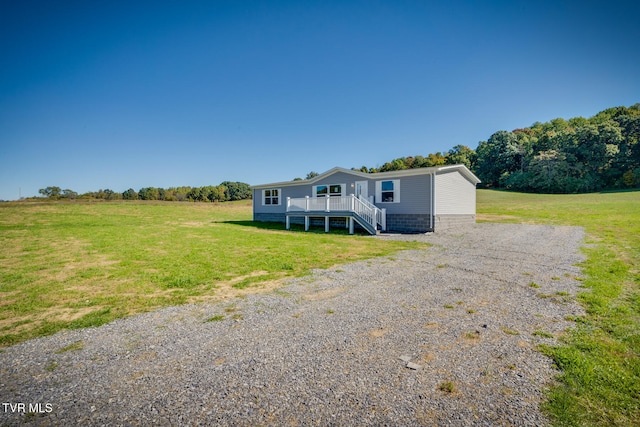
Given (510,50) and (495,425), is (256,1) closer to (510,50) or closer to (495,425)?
(510,50)

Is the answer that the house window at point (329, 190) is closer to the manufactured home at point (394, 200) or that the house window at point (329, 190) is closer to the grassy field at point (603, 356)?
the manufactured home at point (394, 200)

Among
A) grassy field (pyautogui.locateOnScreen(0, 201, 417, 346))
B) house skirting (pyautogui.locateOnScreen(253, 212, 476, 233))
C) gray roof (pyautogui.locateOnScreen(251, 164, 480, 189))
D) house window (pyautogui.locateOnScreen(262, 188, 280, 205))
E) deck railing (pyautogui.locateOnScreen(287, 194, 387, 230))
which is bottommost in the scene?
grassy field (pyautogui.locateOnScreen(0, 201, 417, 346))

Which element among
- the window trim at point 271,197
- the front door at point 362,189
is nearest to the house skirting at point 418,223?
the front door at point 362,189

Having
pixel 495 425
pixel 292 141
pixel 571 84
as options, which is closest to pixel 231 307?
pixel 495 425

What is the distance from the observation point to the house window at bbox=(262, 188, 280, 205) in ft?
77.9

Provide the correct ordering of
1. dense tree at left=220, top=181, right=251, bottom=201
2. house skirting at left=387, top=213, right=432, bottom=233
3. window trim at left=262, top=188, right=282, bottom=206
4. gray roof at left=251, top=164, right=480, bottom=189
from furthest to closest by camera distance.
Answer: dense tree at left=220, top=181, right=251, bottom=201
window trim at left=262, top=188, right=282, bottom=206
house skirting at left=387, top=213, right=432, bottom=233
gray roof at left=251, top=164, right=480, bottom=189

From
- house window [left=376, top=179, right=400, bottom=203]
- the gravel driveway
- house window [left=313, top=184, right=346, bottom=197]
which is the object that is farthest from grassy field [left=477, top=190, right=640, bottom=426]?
house window [left=313, top=184, right=346, bottom=197]

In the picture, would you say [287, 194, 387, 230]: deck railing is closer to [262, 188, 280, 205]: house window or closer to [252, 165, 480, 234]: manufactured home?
[252, 165, 480, 234]: manufactured home

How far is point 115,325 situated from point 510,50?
20.9 metres

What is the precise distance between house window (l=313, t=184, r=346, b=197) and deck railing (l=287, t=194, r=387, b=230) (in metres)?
1.68

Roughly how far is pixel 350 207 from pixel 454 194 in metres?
7.24

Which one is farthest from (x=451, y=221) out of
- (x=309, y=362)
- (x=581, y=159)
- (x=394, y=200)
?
(x=581, y=159)

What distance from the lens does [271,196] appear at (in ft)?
79.4

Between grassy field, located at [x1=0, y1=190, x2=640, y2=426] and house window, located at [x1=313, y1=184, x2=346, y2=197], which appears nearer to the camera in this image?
grassy field, located at [x1=0, y1=190, x2=640, y2=426]
